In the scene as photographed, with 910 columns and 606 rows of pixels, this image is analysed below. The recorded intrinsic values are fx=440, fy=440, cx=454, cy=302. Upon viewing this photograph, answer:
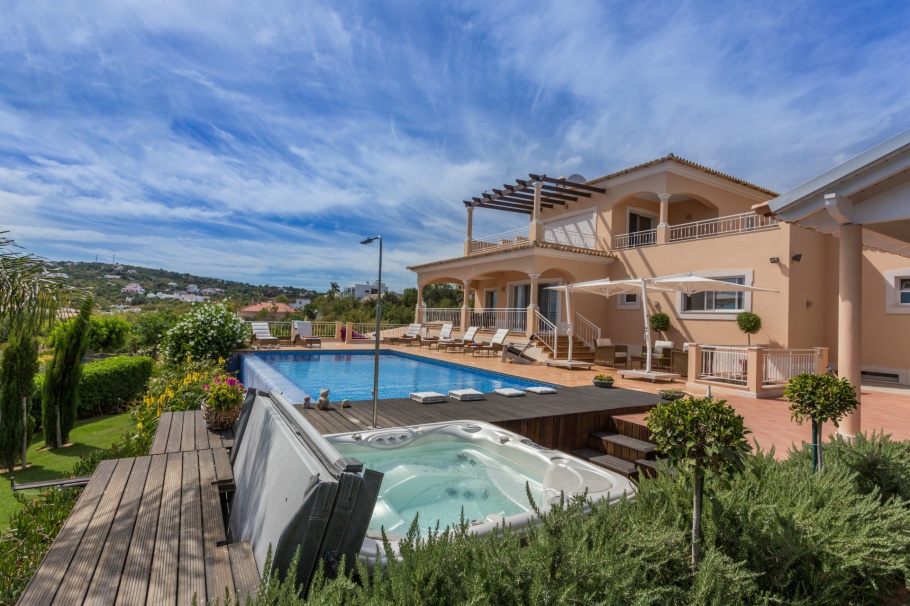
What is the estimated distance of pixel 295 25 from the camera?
29.3 feet

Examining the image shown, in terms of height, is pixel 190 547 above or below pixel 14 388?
above

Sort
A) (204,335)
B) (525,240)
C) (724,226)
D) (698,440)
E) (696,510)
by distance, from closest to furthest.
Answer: (698,440) → (696,510) → (204,335) → (724,226) → (525,240)

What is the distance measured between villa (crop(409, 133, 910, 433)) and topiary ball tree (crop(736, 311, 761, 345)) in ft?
0.98

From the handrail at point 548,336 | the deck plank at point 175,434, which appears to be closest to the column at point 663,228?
the handrail at point 548,336

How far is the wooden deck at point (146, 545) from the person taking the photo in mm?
1958

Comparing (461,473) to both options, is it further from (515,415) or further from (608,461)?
(608,461)

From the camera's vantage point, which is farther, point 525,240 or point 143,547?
point 525,240

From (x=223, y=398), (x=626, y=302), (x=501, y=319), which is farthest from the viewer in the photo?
(x=501, y=319)

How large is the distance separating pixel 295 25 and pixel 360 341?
15394 millimetres

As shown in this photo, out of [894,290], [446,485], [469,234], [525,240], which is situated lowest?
[446,485]

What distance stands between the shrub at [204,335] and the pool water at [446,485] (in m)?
7.87

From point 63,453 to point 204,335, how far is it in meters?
4.10

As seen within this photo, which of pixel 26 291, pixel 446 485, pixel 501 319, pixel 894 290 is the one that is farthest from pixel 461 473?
pixel 501 319

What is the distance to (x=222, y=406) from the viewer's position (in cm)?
489
